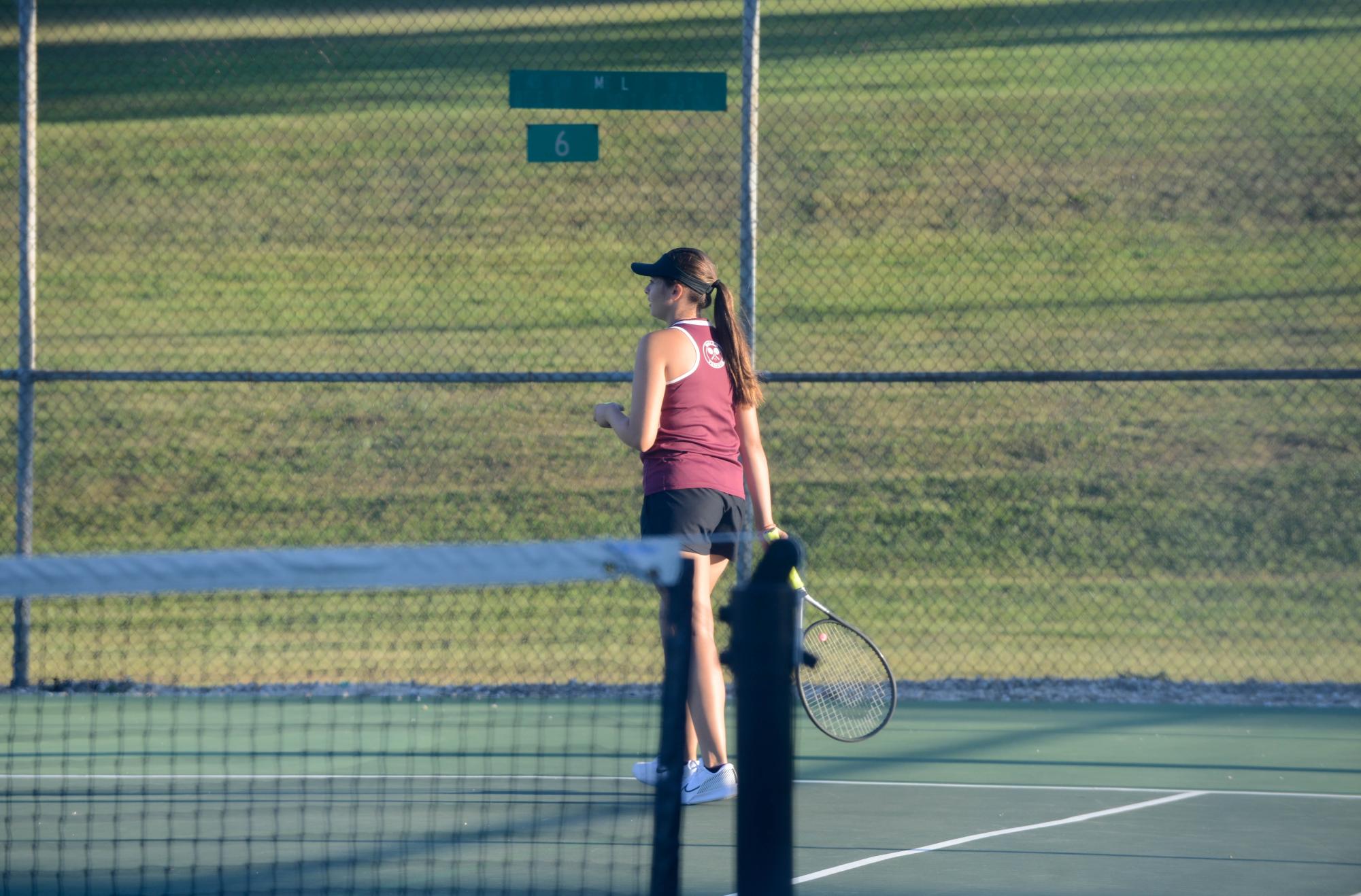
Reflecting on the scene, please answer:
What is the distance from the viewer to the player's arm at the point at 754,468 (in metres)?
5.39

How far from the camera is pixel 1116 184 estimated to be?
20.4 metres

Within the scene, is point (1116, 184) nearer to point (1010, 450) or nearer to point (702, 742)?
point (1010, 450)

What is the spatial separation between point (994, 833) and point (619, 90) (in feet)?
12.4

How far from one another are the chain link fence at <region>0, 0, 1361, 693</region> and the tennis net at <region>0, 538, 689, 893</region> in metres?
0.99

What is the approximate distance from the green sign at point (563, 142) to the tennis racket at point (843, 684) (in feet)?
8.82

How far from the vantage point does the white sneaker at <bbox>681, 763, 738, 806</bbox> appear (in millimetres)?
5266

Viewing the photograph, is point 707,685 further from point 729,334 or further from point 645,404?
point 729,334

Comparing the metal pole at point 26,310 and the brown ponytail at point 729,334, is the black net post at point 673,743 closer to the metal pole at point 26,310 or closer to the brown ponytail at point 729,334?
the brown ponytail at point 729,334

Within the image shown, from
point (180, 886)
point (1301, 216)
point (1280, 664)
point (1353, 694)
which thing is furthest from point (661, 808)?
point (1301, 216)

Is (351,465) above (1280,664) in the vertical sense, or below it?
above

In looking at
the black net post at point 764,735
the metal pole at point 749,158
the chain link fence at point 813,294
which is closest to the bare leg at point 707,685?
the metal pole at point 749,158

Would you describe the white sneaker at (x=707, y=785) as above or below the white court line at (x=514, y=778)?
above

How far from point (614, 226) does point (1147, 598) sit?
8947 mm

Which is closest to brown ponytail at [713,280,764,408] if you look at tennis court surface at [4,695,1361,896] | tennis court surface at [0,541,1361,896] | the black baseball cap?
the black baseball cap
